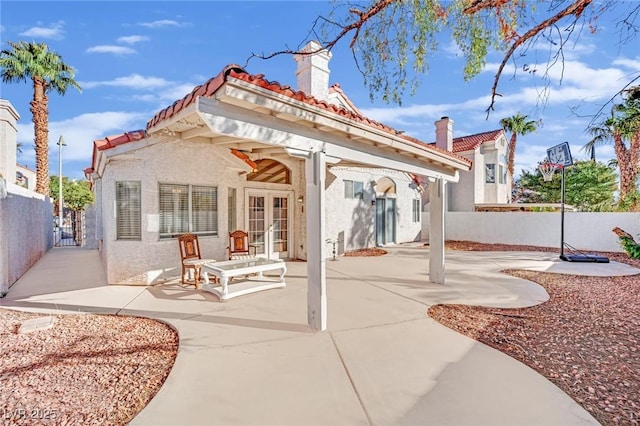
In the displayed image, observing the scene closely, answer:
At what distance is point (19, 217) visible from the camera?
9.25 meters

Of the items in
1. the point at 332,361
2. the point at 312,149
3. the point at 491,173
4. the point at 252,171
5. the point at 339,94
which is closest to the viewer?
the point at 332,361

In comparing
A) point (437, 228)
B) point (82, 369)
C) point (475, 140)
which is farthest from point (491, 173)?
point (82, 369)

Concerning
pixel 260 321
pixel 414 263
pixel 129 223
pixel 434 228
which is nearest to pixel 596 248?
pixel 414 263

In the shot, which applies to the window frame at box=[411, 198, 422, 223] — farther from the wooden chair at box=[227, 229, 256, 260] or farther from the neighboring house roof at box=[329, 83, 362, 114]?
the wooden chair at box=[227, 229, 256, 260]

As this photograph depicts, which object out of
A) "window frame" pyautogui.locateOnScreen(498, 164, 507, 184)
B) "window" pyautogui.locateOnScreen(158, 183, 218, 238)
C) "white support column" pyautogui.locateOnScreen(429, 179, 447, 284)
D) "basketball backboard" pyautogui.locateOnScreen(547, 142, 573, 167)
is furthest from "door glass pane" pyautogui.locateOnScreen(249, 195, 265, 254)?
"window frame" pyautogui.locateOnScreen(498, 164, 507, 184)

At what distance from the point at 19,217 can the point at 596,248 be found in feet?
80.2

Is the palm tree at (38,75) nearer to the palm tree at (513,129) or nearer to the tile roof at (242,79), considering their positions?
the tile roof at (242,79)

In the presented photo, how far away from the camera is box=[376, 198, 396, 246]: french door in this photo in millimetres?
17203

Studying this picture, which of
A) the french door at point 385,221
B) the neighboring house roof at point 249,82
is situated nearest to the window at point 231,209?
the neighboring house roof at point 249,82

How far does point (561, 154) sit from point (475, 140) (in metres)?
11.3

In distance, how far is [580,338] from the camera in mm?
5035

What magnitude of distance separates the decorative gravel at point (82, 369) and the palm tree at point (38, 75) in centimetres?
1836

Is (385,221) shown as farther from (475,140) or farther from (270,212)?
(475,140)

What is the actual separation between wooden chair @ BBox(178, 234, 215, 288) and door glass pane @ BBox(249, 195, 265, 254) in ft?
7.73
